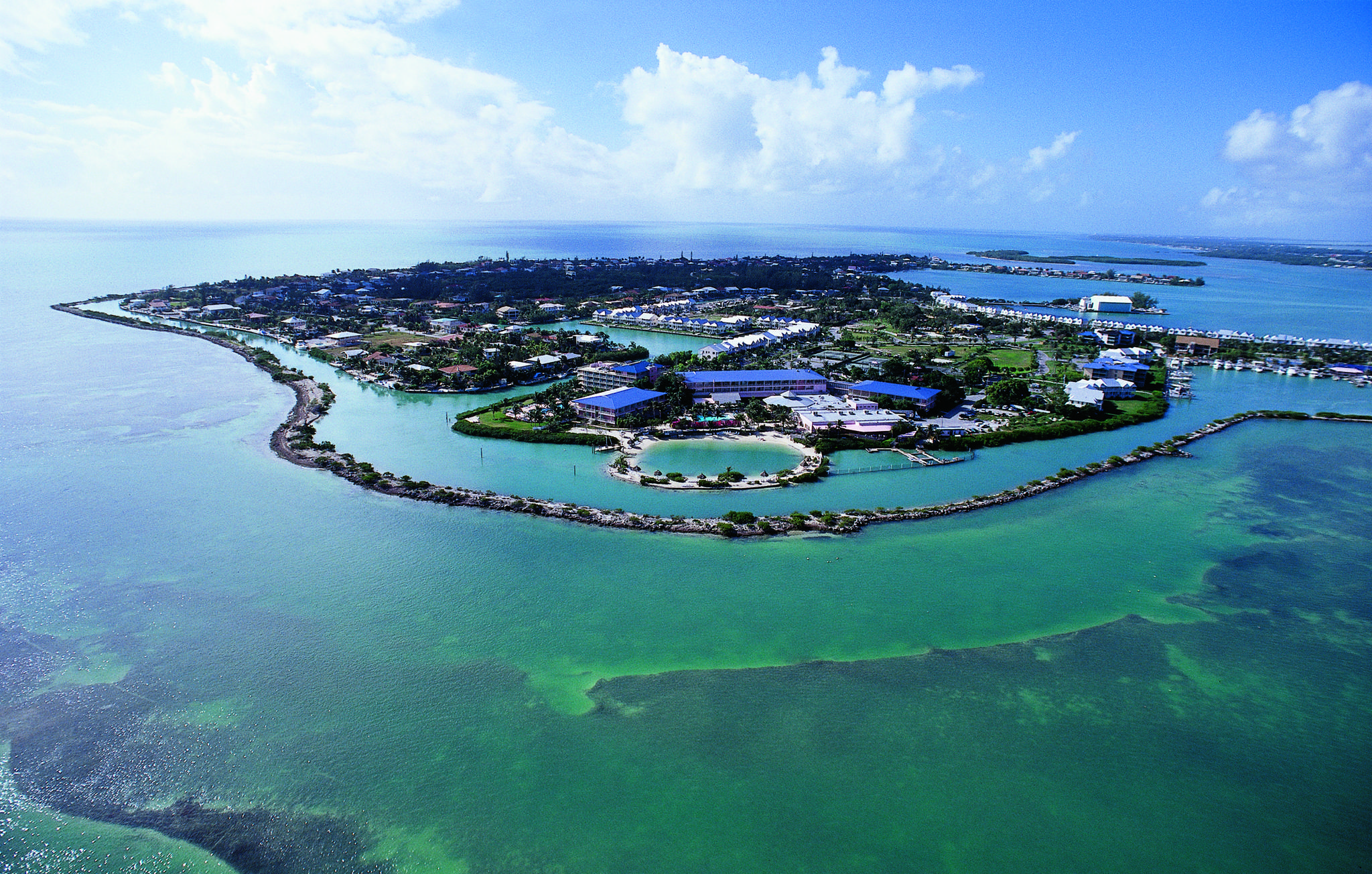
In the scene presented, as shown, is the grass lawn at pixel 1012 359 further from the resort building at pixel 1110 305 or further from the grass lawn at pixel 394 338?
the grass lawn at pixel 394 338

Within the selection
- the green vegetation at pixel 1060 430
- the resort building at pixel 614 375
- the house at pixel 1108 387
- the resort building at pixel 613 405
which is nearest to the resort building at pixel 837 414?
the green vegetation at pixel 1060 430

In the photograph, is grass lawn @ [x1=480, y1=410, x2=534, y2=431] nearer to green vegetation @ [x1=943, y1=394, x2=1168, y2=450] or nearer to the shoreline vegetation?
the shoreline vegetation

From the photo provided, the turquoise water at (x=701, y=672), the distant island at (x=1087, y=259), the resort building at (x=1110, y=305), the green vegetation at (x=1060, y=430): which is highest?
the distant island at (x=1087, y=259)

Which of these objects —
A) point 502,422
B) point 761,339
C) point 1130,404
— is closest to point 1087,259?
point 761,339

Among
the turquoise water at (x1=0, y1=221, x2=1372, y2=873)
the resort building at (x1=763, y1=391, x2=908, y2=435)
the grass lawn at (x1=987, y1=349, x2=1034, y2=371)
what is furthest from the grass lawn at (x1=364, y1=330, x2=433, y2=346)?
the grass lawn at (x1=987, y1=349, x2=1034, y2=371)

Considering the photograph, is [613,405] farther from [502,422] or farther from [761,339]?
[761,339]

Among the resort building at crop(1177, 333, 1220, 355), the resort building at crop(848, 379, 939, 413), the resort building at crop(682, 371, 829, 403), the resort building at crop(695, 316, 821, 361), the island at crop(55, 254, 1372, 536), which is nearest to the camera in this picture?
the island at crop(55, 254, 1372, 536)
